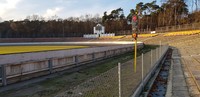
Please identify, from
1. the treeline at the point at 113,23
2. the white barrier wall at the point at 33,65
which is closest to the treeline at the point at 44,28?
the treeline at the point at 113,23

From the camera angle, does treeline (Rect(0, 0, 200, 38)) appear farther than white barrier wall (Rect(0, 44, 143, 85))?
Yes

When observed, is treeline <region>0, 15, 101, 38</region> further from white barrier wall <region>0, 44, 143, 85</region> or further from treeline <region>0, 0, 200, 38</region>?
white barrier wall <region>0, 44, 143, 85</region>

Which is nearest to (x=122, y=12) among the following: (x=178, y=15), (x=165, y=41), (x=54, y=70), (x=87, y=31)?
(x=87, y=31)

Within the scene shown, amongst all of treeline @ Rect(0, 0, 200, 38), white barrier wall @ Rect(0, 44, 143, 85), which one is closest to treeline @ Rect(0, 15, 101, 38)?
treeline @ Rect(0, 0, 200, 38)

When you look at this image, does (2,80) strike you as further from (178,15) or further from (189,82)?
(178,15)

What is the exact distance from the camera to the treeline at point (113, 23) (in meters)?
113

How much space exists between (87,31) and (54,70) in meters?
118

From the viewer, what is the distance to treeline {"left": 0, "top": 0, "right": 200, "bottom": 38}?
370ft

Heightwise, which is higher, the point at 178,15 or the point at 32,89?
the point at 178,15

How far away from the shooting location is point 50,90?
12.1 metres

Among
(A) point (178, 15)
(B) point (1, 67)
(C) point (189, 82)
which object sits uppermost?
(A) point (178, 15)

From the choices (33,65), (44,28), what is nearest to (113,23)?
(44,28)

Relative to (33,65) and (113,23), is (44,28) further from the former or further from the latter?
(33,65)

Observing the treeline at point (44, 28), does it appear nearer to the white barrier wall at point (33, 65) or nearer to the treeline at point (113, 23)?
the treeline at point (113, 23)
